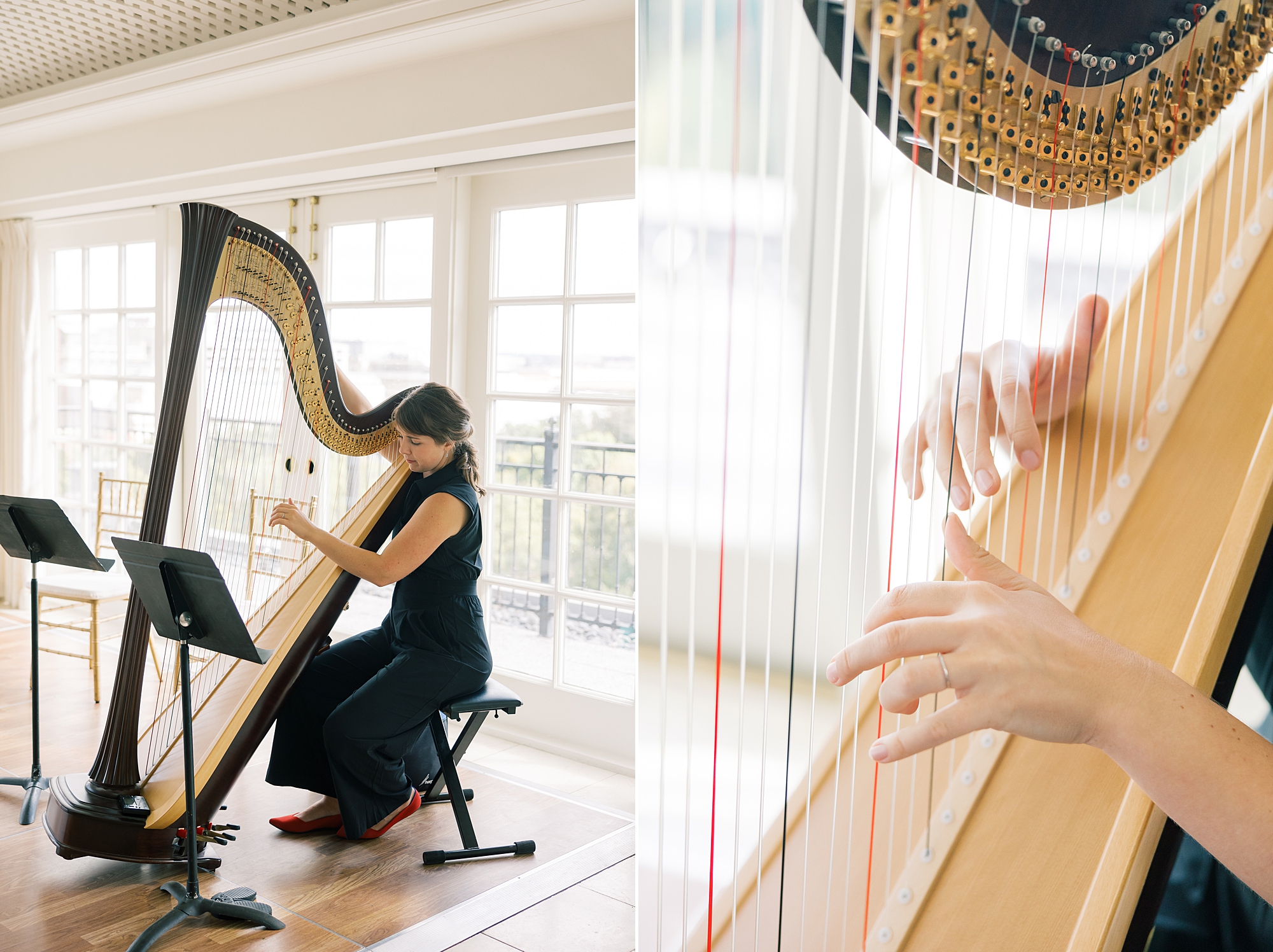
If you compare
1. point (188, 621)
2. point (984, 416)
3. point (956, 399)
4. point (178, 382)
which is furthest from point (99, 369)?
point (956, 399)

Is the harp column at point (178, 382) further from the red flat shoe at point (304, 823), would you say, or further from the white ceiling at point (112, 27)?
the white ceiling at point (112, 27)

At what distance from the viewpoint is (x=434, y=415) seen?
2564 millimetres

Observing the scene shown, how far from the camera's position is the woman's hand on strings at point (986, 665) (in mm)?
513

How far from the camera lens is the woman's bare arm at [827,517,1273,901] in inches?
20.3

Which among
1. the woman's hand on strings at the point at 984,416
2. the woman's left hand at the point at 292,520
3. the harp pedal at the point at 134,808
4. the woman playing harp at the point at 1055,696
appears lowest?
the harp pedal at the point at 134,808

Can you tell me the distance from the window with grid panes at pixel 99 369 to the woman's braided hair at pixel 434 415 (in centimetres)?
255

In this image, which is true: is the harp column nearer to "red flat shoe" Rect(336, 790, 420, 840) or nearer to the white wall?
"red flat shoe" Rect(336, 790, 420, 840)

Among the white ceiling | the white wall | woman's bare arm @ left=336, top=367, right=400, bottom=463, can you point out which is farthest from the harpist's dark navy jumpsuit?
the white ceiling

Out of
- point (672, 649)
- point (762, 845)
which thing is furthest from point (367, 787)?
point (672, 649)

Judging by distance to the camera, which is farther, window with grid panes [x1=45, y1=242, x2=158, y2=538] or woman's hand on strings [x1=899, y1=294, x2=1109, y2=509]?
window with grid panes [x1=45, y1=242, x2=158, y2=538]

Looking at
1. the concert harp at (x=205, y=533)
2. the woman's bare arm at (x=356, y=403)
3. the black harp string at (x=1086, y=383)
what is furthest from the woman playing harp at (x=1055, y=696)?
the woman's bare arm at (x=356, y=403)

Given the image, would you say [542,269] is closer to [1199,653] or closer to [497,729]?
[497,729]

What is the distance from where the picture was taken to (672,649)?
0.60 m

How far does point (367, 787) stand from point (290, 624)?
1.58ft
